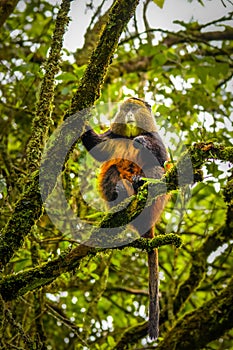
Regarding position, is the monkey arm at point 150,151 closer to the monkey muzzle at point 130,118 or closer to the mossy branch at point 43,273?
the monkey muzzle at point 130,118

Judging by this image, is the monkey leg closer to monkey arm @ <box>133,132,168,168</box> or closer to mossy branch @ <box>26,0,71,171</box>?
monkey arm @ <box>133,132,168,168</box>

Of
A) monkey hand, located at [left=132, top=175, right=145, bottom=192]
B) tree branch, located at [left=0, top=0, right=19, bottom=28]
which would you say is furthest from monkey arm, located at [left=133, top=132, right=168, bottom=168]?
tree branch, located at [left=0, top=0, right=19, bottom=28]

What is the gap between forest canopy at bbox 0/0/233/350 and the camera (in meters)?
2.24

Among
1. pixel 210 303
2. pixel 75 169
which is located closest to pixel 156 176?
pixel 75 169

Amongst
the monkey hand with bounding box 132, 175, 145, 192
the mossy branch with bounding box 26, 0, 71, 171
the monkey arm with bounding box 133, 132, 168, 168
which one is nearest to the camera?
the mossy branch with bounding box 26, 0, 71, 171

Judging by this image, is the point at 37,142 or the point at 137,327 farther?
the point at 137,327

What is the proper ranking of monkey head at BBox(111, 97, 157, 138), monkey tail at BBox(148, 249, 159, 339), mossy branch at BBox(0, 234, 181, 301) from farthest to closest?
1. monkey head at BBox(111, 97, 157, 138)
2. monkey tail at BBox(148, 249, 159, 339)
3. mossy branch at BBox(0, 234, 181, 301)

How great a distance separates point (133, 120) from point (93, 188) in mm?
857

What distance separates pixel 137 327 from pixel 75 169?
1423 millimetres

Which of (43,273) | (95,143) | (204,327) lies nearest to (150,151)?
(95,143)

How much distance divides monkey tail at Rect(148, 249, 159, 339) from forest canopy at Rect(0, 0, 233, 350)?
13 cm

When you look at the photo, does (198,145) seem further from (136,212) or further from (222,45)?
(222,45)

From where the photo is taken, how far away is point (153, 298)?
3.10 m

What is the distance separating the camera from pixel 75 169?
407 cm
